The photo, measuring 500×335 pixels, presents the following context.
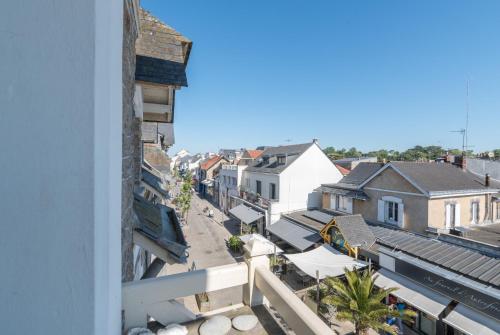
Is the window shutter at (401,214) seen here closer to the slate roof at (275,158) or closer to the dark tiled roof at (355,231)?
the dark tiled roof at (355,231)

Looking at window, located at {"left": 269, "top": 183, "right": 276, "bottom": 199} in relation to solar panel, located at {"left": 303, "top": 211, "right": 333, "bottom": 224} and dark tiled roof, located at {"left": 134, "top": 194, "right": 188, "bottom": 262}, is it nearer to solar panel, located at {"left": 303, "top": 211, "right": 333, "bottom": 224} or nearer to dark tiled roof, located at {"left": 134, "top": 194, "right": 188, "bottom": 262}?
solar panel, located at {"left": 303, "top": 211, "right": 333, "bottom": 224}

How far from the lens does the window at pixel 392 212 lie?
17109mm

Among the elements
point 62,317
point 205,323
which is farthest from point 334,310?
point 62,317

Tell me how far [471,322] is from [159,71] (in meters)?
12.6

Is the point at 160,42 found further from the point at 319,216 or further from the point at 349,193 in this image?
the point at 319,216

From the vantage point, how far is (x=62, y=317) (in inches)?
45.5

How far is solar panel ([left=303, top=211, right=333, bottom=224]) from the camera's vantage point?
2047 centimetres

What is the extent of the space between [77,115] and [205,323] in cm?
272

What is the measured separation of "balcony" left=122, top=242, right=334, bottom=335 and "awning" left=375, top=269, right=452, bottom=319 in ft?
33.5

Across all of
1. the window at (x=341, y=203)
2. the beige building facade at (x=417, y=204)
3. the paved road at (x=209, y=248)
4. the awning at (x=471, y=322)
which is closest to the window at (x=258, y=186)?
the paved road at (x=209, y=248)

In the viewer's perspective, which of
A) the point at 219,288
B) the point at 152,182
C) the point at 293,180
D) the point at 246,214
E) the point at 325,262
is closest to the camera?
the point at 219,288

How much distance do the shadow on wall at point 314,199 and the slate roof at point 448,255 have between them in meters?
9.67

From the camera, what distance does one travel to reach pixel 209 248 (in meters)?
21.5

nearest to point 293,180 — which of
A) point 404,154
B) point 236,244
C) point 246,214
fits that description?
point 246,214
